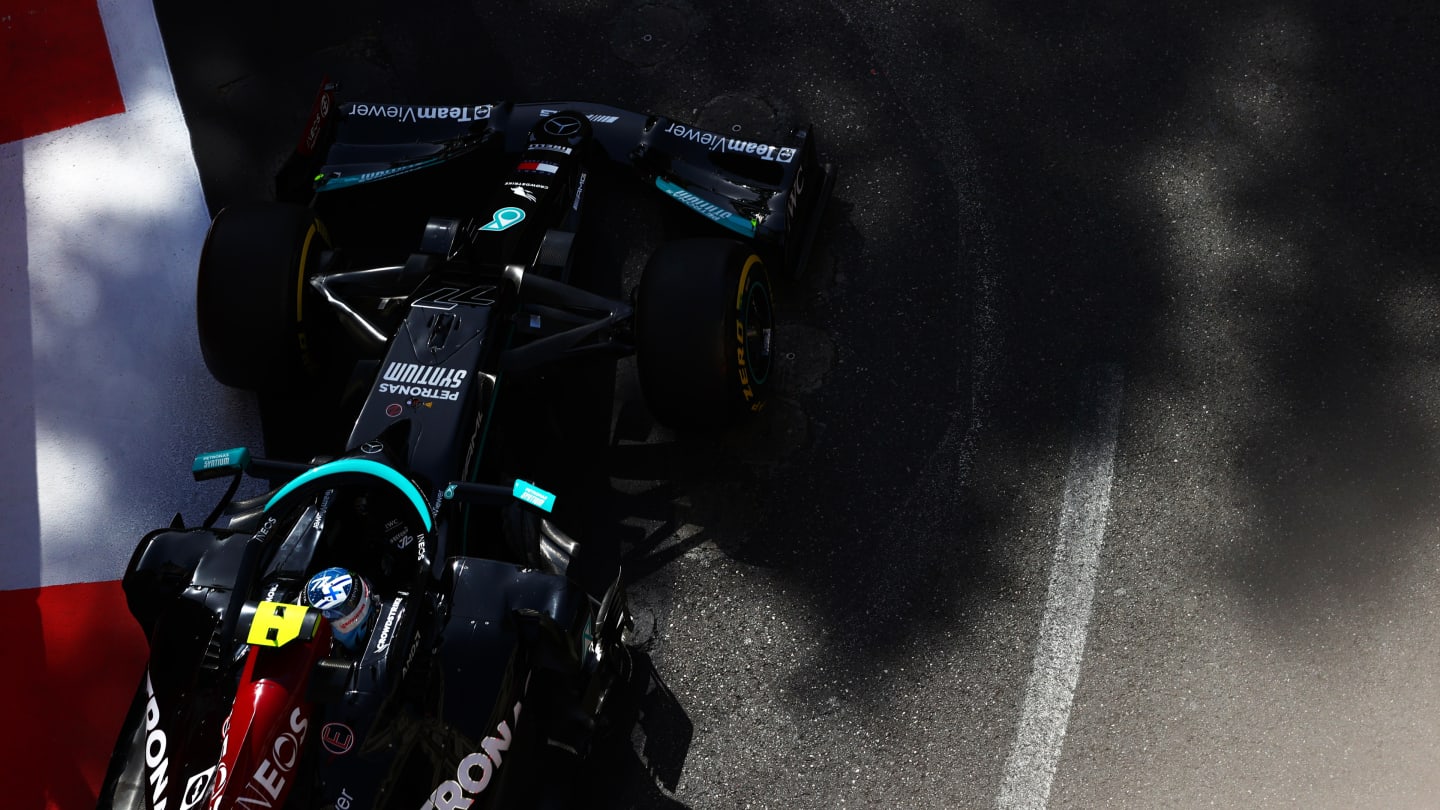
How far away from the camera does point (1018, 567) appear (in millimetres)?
4691

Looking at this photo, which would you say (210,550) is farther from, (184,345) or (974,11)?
(974,11)

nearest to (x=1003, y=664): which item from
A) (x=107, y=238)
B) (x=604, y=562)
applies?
(x=604, y=562)

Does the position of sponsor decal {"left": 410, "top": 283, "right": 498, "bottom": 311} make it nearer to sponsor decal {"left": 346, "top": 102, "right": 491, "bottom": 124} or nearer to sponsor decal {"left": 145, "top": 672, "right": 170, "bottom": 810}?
sponsor decal {"left": 346, "top": 102, "right": 491, "bottom": 124}

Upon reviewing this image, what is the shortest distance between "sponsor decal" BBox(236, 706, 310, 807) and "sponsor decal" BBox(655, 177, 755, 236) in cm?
272

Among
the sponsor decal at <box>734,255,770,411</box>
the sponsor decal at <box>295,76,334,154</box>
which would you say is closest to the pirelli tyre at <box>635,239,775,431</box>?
the sponsor decal at <box>734,255,770,411</box>

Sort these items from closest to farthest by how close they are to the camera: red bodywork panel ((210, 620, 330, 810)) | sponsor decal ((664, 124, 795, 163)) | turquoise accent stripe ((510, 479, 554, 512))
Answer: red bodywork panel ((210, 620, 330, 810))
turquoise accent stripe ((510, 479, 554, 512))
sponsor decal ((664, 124, 795, 163))

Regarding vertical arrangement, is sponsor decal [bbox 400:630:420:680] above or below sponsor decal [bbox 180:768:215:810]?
above

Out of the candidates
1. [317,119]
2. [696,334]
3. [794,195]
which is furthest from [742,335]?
[317,119]

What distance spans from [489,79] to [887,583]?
3.43 meters

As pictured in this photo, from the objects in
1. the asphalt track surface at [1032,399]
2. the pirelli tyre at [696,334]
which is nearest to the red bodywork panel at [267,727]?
the asphalt track surface at [1032,399]

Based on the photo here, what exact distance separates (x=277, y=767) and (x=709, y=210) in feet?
9.54

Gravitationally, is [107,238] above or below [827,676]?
above

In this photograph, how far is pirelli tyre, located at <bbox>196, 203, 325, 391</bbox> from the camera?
15.3 feet

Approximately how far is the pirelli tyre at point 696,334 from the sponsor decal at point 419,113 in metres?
1.45
